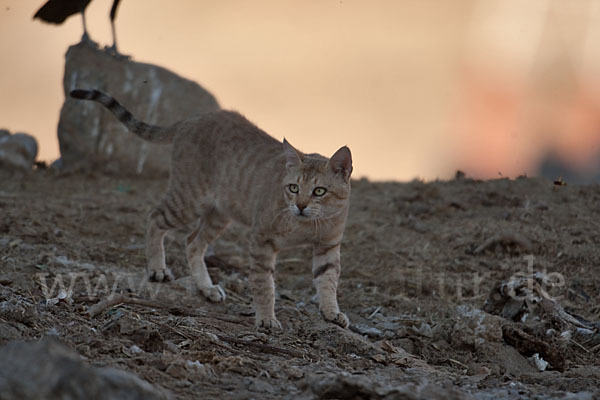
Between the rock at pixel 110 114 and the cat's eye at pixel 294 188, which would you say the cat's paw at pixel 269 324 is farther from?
the rock at pixel 110 114

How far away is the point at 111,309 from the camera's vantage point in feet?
12.7

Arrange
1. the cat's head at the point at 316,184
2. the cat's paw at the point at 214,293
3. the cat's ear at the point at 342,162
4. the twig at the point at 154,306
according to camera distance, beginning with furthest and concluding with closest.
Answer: the cat's paw at the point at 214,293 < the cat's ear at the point at 342,162 < the cat's head at the point at 316,184 < the twig at the point at 154,306

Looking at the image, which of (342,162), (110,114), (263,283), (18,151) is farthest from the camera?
(18,151)

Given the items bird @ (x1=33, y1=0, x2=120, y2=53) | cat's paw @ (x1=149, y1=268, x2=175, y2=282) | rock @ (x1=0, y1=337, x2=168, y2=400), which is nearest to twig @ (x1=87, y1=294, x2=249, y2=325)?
cat's paw @ (x1=149, y1=268, x2=175, y2=282)

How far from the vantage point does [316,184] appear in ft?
14.6

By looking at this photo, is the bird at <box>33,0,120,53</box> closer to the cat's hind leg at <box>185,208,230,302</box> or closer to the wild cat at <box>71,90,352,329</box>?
the wild cat at <box>71,90,352,329</box>

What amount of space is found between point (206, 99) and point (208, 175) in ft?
20.2

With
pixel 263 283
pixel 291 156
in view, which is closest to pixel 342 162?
pixel 291 156

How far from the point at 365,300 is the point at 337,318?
31.3 inches

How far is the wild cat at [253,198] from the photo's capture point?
4469 millimetres

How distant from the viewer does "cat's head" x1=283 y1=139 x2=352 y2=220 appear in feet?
14.4

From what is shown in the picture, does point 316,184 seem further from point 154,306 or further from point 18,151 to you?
point 18,151

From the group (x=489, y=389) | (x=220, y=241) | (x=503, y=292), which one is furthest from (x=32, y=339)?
(x=220, y=241)

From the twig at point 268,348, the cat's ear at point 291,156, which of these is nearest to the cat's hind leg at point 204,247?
the cat's ear at point 291,156
